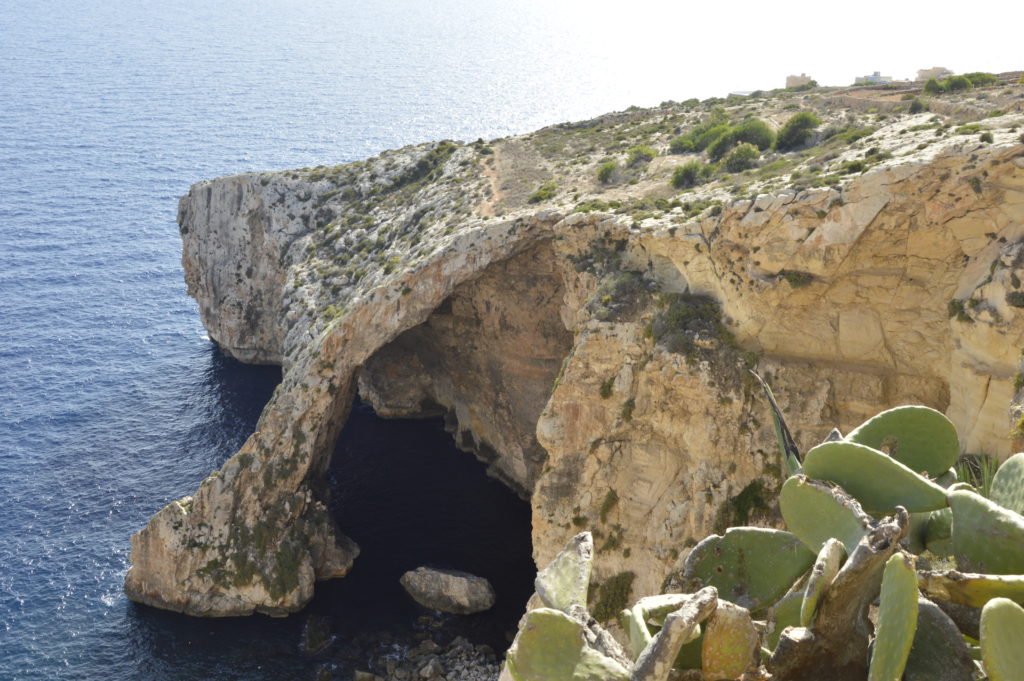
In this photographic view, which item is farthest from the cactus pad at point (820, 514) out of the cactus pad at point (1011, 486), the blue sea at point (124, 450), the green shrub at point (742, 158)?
the blue sea at point (124, 450)

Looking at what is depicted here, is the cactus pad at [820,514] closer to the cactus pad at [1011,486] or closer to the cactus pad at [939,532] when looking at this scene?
the cactus pad at [939,532]

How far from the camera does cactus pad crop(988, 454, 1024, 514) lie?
1061 cm

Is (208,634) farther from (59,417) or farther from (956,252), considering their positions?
(956,252)

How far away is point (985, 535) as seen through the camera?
9719 mm

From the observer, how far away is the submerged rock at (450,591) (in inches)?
1991

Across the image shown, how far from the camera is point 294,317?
6706 centimetres

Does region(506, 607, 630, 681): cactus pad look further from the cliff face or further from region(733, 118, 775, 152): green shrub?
region(733, 118, 775, 152): green shrub

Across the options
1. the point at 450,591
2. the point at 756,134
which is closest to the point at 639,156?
the point at 756,134

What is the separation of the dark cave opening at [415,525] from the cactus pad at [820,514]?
3952 centimetres

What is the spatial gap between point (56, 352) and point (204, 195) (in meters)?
20.9

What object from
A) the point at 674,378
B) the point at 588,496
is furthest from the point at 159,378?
the point at 674,378

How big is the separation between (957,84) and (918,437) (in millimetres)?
46322

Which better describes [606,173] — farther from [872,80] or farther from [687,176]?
[872,80]

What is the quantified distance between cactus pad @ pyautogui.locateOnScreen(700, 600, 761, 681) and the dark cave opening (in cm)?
4004
